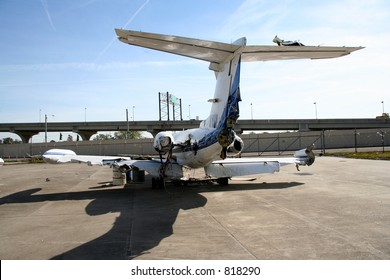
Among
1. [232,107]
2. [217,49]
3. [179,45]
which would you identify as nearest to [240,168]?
[232,107]

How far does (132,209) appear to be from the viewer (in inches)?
408

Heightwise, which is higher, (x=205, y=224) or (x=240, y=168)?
(x=240, y=168)

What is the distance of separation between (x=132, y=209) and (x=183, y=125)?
64.8 m

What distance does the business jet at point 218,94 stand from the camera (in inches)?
348

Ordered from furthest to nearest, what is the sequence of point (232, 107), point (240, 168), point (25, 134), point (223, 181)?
1. point (25, 134)
2. point (223, 181)
3. point (240, 168)
4. point (232, 107)

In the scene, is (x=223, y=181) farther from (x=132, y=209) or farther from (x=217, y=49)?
(x=217, y=49)

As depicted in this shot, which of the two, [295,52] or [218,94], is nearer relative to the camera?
[295,52]

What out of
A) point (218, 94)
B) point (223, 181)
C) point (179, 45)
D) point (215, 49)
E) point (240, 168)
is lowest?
point (223, 181)

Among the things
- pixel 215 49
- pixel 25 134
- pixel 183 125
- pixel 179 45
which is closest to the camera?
pixel 179 45

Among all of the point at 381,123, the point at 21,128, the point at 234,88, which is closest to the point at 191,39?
the point at 234,88

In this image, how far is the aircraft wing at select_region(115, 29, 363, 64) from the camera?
8242mm

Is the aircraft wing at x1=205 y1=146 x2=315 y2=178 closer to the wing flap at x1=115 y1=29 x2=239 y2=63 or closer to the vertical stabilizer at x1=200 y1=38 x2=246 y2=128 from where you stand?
the vertical stabilizer at x1=200 y1=38 x2=246 y2=128

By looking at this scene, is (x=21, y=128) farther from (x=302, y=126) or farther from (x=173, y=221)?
(x=173, y=221)

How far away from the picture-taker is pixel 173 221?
8.49 meters
